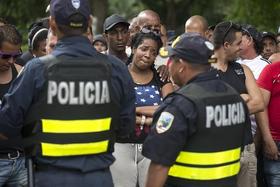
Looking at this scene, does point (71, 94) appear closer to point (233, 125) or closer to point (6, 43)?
point (233, 125)

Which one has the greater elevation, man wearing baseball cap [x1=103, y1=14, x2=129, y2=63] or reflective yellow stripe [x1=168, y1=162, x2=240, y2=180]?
man wearing baseball cap [x1=103, y1=14, x2=129, y2=63]

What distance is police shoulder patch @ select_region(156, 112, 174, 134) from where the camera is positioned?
412 centimetres

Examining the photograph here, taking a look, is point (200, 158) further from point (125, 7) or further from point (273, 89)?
point (125, 7)

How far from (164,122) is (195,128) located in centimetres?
20

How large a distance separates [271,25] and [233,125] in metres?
10.8

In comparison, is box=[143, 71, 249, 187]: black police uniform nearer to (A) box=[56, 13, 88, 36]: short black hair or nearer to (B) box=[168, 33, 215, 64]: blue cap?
(B) box=[168, 33, 215, 64]: blue cap

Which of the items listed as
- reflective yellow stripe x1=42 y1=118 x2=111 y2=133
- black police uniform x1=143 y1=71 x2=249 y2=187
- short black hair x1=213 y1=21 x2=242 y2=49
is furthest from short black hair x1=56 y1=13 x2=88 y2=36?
short black hair x1=213 y1=21 x2=242 y2=49

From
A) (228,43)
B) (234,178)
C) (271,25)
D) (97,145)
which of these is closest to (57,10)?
(97,145)

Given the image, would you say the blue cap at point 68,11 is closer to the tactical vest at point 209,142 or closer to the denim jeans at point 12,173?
the tactical vest at point 209,142

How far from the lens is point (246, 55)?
7.77 m

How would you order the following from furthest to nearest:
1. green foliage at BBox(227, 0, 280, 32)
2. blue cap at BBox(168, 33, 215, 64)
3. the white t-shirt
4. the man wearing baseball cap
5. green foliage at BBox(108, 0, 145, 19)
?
green foliage at BBox(108, 0, 145, 19), green foliage at BBox(227, 0, 280, 32), the white t-shirt, the man wearing baseball cap, blue cap at BBox(168, 33, 215, 64)

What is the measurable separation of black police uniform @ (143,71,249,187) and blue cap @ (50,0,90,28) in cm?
74

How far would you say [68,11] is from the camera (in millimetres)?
4168

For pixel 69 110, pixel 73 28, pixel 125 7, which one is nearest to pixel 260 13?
pixel 73 28
